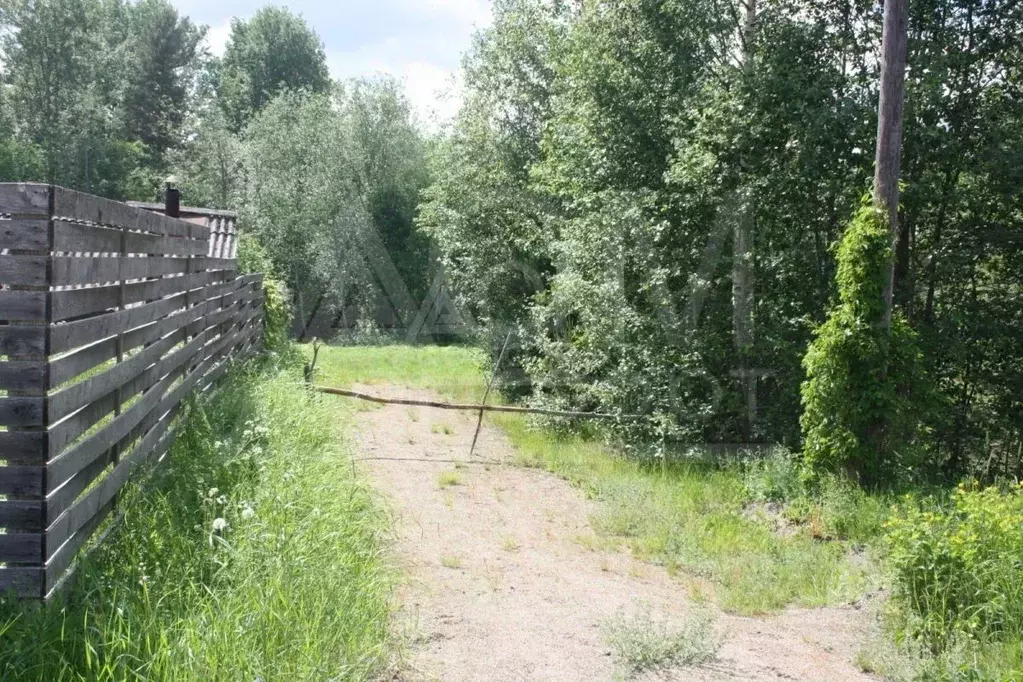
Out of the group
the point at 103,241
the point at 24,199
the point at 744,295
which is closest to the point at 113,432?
the point at 103,241

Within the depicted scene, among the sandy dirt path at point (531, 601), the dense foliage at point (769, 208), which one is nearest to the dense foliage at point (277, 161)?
the dense foliage at point (769, 208)

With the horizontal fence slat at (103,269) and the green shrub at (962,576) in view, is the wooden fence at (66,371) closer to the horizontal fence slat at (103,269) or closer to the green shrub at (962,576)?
the horizontal fence slat at (103,269)

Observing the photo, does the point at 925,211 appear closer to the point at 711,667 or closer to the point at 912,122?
the point at 912,122

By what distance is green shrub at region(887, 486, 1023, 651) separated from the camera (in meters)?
5.93

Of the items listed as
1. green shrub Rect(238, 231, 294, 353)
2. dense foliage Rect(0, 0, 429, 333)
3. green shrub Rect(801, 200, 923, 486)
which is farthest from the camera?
dense foliage Rect(0, 0, 429, 333)

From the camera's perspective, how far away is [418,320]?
3800 centimetres

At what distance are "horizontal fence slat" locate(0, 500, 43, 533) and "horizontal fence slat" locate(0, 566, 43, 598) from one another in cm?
16

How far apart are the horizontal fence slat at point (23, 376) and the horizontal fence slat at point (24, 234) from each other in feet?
1.57

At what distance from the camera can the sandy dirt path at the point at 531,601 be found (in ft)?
16.3

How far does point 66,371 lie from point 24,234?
0.62 meters

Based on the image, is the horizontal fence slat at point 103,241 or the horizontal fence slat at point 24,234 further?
the horizontal fence slat at point 103,241

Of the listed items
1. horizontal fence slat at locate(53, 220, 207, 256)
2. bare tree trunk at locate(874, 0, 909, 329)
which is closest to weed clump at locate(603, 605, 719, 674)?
horizontal fence slat at locate(53, 220, 207, 256)

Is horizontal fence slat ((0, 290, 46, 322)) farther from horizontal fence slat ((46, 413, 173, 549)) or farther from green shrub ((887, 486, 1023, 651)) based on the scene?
green shrub ((887, 486, 1023, 651))

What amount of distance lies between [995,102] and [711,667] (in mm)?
11005
